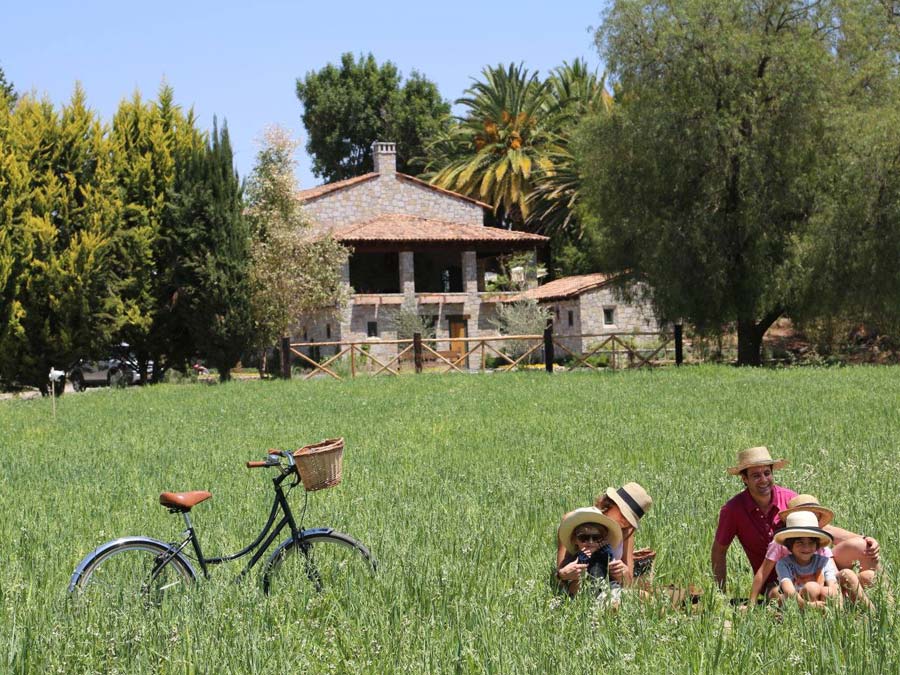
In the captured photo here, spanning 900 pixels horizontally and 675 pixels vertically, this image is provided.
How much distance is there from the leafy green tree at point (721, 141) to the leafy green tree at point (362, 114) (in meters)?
32.6

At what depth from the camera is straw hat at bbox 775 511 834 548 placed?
5047 mm

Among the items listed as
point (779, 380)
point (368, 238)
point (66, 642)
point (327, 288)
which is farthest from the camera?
point (368, 238)

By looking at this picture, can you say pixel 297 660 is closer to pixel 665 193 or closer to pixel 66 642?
pixel 66 642

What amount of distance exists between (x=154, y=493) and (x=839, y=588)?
656 centimetres

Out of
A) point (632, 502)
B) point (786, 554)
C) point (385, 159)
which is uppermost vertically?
point (385, 159)

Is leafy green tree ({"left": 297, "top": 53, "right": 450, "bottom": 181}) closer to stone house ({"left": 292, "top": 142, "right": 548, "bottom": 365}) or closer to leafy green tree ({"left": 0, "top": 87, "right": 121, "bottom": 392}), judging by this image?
stone house ({"left": 292, "top": 142, "right": 548, "bottom": 365})

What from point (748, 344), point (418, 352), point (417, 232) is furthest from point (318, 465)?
point (417, 232)

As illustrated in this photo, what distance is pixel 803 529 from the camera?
16.6 feet

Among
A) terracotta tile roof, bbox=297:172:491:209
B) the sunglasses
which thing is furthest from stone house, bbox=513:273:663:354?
the sunglasses

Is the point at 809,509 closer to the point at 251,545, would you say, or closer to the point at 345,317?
the point at 251,545

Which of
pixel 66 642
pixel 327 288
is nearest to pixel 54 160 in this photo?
pixel 327 288

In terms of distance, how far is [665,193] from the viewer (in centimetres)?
2956

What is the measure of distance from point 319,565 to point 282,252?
93.7 feet

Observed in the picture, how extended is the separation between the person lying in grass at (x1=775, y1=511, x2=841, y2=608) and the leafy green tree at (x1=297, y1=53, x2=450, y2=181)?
186ft
